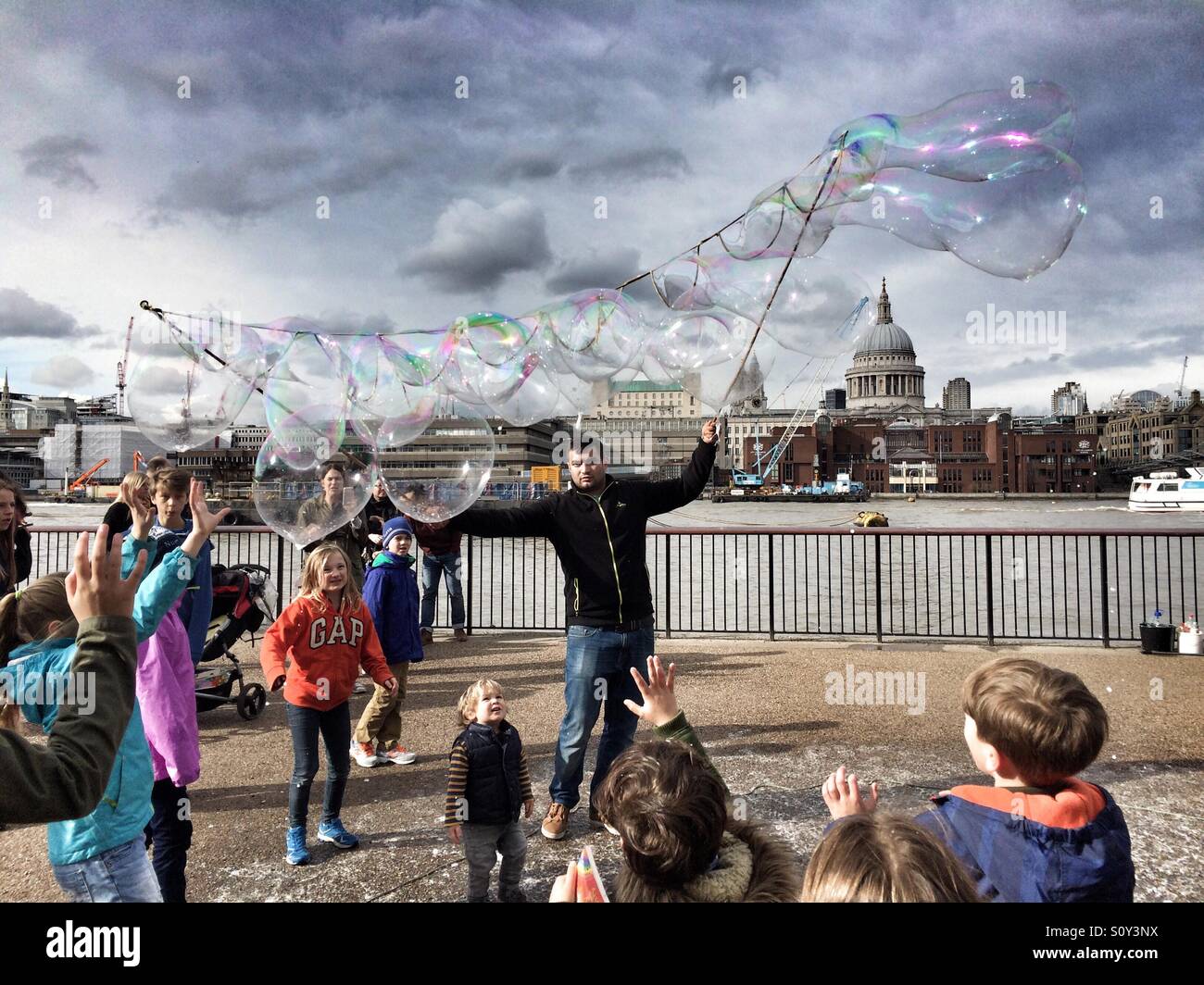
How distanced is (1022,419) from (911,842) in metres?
171

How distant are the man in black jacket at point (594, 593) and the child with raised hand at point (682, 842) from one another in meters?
2.01

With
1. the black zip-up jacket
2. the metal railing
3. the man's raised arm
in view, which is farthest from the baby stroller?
the man's raised arm

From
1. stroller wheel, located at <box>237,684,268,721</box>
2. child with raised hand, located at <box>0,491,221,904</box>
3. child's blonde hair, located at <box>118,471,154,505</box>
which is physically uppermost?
child's blonde hair, located at <box>118,471,154,505</box>

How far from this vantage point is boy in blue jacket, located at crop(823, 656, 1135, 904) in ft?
5.76

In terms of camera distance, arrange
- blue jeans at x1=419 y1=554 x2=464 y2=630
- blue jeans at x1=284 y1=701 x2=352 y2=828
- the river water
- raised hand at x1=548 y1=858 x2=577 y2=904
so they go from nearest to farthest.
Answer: raised hand at x1=548 y1=858 x2=577 y2=904
blue jeans at x1=284 y1=701 x2=352 y2=828
blue jeans at x1=419 y1=554 x2=464 y2=630
the river water

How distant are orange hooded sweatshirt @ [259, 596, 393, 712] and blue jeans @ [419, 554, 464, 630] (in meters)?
4.55

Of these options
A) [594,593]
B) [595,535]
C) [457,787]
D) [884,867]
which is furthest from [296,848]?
[884,867]

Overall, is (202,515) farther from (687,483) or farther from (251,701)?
(251,701)

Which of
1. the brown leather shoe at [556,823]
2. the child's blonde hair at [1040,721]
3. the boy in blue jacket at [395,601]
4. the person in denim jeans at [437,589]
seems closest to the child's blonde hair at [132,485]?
the boy in blue jacket at [395,601]

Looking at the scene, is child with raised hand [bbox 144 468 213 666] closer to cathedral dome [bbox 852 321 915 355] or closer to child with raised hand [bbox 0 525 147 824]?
child with raised hand [bbox 0 525 147 824]

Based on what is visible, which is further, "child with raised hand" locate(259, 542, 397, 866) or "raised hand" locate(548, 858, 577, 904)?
"child with raised hand" locate(259, 542, 397, 866)

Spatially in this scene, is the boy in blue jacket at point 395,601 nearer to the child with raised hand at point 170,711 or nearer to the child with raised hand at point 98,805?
the child with raised hand at point 170,711

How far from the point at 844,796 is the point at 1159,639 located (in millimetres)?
7745
